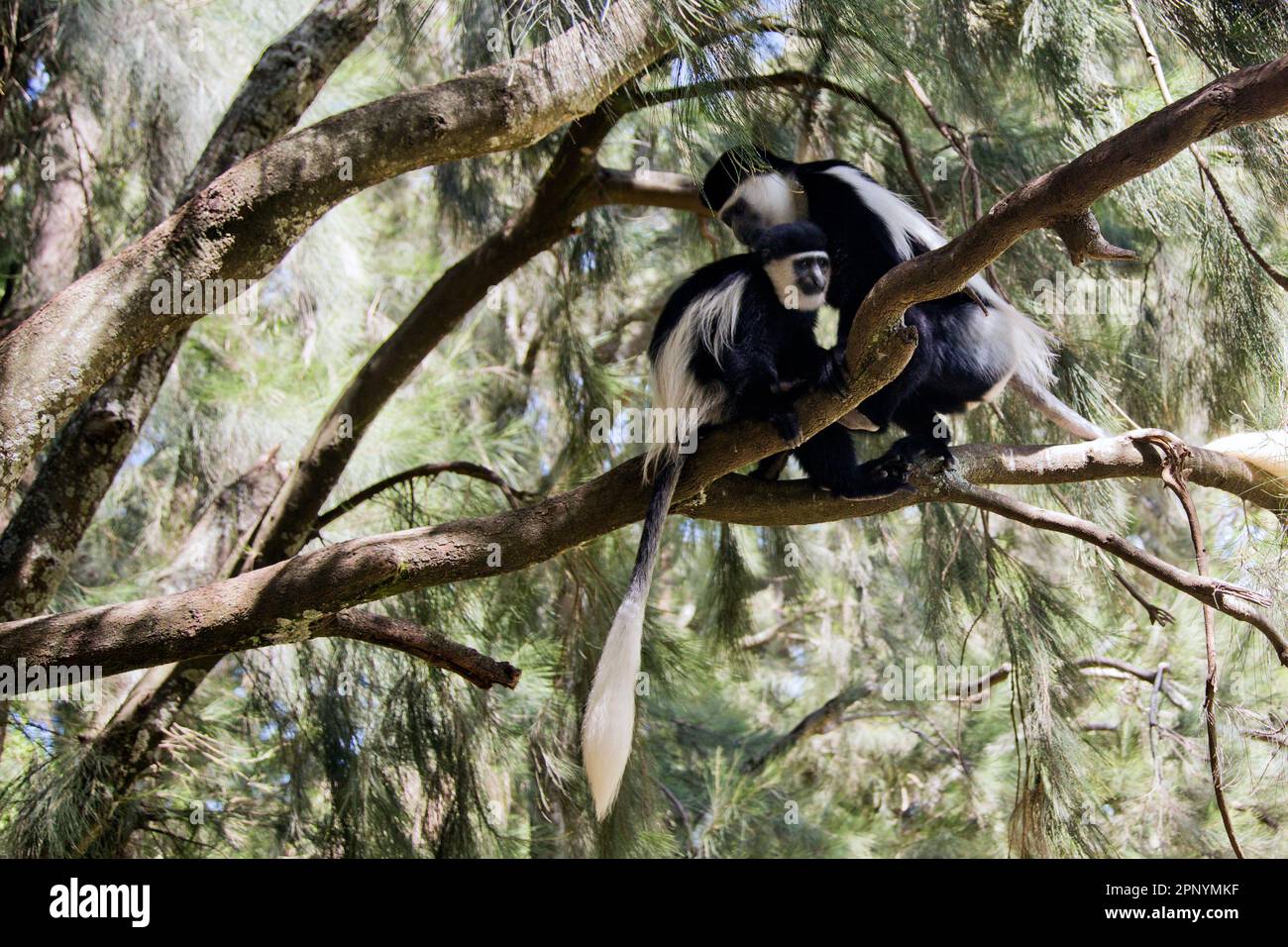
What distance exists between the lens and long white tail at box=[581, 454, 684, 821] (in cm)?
183

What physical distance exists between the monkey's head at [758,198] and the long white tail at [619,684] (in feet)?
2.65

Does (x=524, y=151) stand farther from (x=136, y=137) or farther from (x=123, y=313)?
(x=123, y=313)

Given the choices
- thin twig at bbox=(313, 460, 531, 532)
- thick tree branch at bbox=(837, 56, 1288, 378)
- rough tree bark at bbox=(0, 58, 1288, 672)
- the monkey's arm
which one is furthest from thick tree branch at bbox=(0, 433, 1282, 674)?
thin twig at bbox=(313, 460, 531, 532)

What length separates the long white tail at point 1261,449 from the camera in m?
2.14

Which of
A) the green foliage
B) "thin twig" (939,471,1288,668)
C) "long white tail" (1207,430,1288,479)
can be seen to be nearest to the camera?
"thin twig" (939,471,1288,668)

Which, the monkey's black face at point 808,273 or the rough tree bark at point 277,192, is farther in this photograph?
the monkey's black face at point 808,273

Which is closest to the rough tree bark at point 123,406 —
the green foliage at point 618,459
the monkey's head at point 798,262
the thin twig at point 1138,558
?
the green foliage at point 618,459

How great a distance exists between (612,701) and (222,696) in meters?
1.95

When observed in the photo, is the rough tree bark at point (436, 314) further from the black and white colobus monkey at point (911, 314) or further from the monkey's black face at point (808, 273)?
the monkey's black face at point (808, 273)

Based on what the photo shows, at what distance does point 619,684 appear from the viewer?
6.27ft

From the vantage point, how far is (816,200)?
100 inches

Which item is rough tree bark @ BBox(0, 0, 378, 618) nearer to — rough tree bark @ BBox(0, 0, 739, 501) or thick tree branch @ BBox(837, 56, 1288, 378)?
rough tree bark @ BBox(0, 0, 739, 501)

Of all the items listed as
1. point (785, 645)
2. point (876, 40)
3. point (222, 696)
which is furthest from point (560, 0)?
point (785, 645)

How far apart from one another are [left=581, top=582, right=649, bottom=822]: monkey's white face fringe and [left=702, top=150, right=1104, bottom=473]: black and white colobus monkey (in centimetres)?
61
